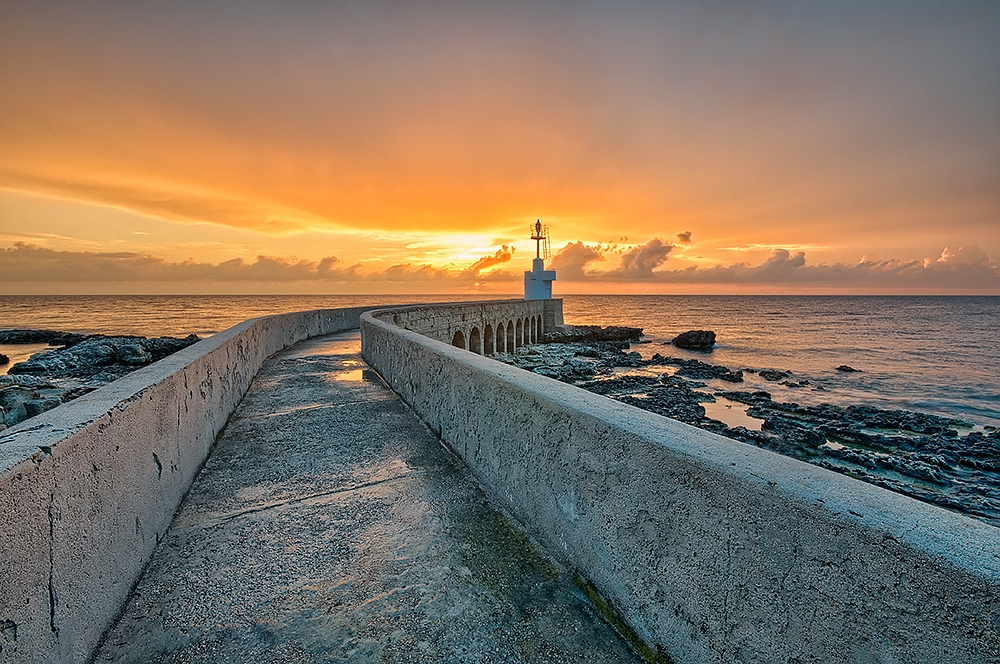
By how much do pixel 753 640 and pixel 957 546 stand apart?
0.68m

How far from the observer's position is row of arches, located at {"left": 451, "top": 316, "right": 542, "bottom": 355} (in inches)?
910

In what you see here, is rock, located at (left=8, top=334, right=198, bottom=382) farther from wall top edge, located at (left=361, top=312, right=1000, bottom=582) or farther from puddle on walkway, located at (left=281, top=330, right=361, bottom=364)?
wall top edge, located at (left=361, top=312, right=1000, bottom=582)

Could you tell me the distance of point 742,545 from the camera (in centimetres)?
156

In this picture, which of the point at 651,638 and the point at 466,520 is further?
the point at 466,520

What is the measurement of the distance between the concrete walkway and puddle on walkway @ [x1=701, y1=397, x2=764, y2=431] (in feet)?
47.9

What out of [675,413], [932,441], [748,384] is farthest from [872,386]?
[675,413]

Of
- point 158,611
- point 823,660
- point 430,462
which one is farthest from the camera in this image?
point 430,462

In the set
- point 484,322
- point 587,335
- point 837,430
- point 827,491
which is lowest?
point 837,430

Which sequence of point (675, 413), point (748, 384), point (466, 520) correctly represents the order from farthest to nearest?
point (748, 384) → point (675, 413) → point (466, 520)

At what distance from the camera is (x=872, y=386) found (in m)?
24.6

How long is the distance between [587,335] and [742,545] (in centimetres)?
4171

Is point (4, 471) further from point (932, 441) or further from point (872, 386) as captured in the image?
point (872, 386)

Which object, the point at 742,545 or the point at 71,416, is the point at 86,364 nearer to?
the point at 71,416

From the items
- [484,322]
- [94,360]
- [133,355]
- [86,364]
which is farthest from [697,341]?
[86,364]
